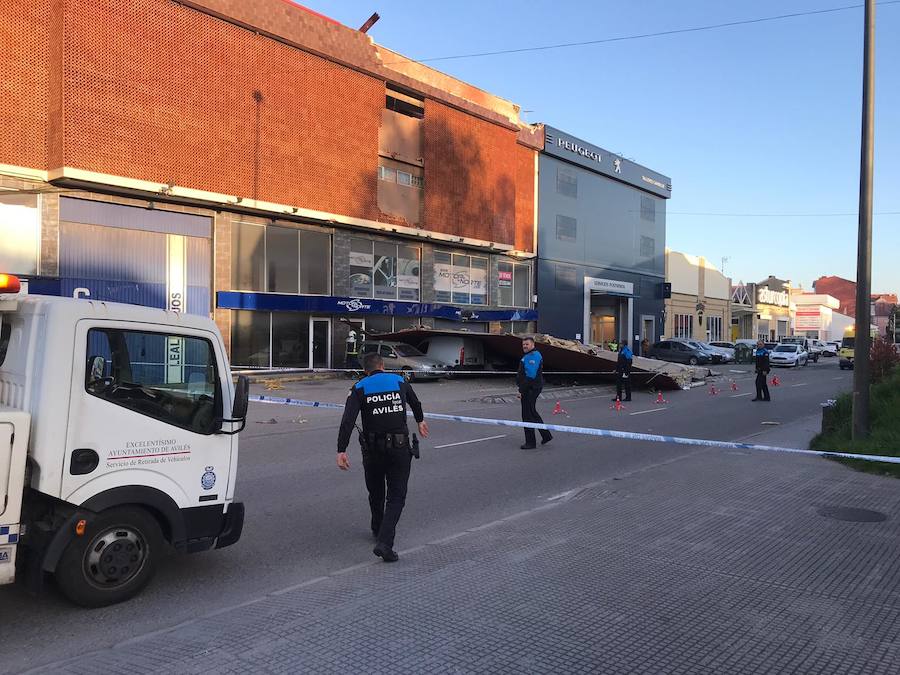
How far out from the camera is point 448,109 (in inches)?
1441

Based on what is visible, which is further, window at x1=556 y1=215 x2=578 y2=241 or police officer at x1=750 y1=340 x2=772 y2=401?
window at x1=556 y1=215 x2=578 y2=241

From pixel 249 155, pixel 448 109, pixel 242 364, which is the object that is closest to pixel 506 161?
pixel 448 109

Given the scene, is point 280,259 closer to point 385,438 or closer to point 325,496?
point 325,496

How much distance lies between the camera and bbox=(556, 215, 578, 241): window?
46609 millimetres

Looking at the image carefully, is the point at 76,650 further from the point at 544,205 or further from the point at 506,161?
the point at 544,205

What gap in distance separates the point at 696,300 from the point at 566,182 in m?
25.8

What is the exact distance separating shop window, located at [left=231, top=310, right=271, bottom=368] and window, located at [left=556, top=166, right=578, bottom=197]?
24844mm

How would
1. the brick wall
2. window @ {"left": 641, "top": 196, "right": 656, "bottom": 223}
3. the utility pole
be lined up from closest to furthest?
the utility pole
the brick wall
window @ {"left": 641, "top": 196, "right": 656, "bottom": 223}

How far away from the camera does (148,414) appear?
468 cm

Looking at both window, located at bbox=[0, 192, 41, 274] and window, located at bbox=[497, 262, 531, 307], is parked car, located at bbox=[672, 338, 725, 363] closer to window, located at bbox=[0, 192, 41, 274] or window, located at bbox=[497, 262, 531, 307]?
window, located at bbox=[497, 262, 531, 307]

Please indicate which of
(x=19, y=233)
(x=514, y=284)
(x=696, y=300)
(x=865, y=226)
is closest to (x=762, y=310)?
(x=696, y=300)

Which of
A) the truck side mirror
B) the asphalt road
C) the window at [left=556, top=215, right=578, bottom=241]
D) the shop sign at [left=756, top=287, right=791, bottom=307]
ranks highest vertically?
the window at [left=556, top=215, right=578, bottom=241]

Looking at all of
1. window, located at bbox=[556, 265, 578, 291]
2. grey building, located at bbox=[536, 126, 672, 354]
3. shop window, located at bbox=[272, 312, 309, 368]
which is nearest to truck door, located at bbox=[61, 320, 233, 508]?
shop window, located at bbox=[272, 312, 309, 368]

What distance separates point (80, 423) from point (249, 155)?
81.4 feet
